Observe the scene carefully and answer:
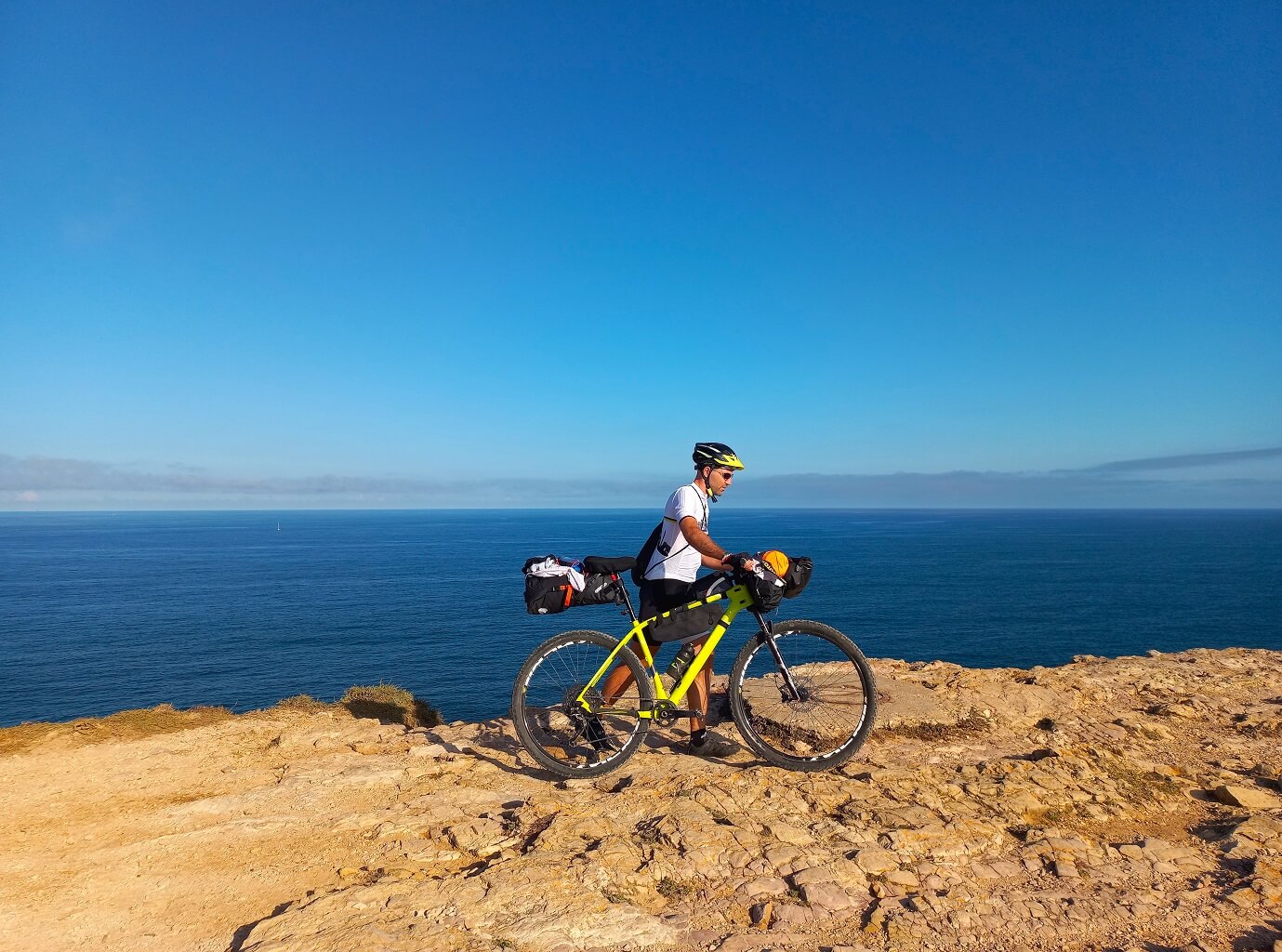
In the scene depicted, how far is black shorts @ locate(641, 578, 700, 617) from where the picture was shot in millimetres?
6445

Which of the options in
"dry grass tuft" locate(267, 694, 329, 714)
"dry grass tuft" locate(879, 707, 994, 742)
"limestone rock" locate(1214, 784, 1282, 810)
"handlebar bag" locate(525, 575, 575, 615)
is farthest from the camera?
"dry grass tuft" locate(267, 694, 329, 714)

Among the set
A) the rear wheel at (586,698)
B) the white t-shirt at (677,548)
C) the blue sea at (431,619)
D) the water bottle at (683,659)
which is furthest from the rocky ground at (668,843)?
the blue sea at (431,619)

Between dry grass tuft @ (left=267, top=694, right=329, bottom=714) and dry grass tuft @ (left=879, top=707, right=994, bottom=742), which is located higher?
dry grass tuft @ (left=879, top=707, right=994, bottom=742)

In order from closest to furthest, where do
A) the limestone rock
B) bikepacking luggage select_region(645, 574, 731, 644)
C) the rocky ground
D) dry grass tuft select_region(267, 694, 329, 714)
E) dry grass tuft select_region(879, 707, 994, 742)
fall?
the rocky ground < the limestone rock < bikepacking luggage select_region(645, 574, 731, 644) < dry grass tuft select_region(879, 707, 994, 742) < dry grass tuft select_region(267, 694, 329, 714)

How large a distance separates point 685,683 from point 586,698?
0.93 m

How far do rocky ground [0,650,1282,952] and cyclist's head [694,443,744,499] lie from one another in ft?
8.30

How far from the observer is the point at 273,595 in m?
98.6

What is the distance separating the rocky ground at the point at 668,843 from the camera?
3.78m

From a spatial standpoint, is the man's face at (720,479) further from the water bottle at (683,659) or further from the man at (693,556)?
the water bottle at (683,659)

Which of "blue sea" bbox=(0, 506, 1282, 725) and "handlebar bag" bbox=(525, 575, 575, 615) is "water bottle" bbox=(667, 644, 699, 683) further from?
"blue sea" bbox=(0, 506, 1282, 725)

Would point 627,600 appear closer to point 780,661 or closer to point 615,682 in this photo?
point 615,682

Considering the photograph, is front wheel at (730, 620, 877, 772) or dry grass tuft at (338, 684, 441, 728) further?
dry grass tuft at (338, 684, 441, 728)

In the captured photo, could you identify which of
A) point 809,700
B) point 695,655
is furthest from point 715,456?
point 809,700

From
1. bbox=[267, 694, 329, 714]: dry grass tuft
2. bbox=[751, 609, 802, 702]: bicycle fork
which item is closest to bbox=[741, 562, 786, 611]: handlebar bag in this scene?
bbox=[751, 609, 802, 702]: bicycle fork
